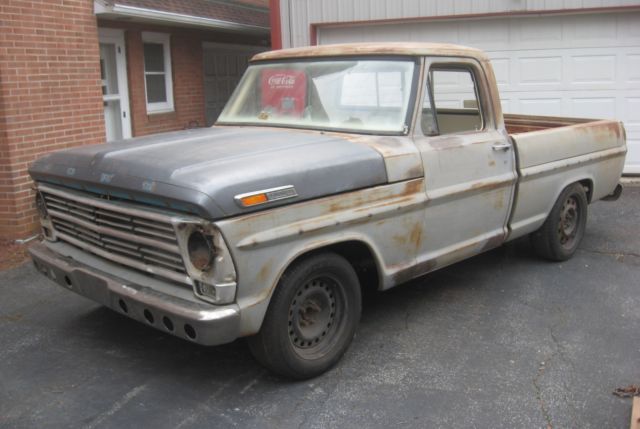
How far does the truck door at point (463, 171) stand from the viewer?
4512 mm

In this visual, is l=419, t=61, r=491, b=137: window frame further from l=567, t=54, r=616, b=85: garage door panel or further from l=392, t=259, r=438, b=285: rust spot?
l=567, t=54, r=616, b=85: garage door panel

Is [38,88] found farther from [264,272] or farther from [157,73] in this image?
[264,272]

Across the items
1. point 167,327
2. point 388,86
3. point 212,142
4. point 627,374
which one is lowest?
point 627,374

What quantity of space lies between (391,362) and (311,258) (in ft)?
3.07

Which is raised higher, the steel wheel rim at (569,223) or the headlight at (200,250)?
the headlight at (200,250)

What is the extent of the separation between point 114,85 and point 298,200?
706 cm

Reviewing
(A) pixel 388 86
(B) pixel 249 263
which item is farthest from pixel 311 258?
(A) pixel 388 86

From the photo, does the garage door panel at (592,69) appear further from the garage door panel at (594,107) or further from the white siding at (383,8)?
the white siding at (383,8)

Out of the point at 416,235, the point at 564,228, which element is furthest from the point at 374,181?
the point at 564,228

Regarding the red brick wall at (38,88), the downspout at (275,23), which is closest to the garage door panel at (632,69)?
the downspout at (275,23)

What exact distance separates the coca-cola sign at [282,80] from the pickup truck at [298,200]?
11mm

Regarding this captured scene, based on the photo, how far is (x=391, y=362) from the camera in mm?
4184

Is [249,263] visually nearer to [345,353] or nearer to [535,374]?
[345,353]

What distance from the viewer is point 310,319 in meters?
3.96
